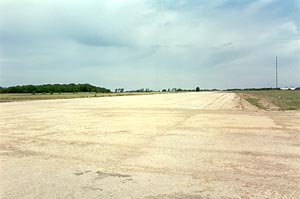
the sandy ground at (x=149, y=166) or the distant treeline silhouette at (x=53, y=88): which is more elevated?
the distant treeline silhouette at (x=53, y=88)

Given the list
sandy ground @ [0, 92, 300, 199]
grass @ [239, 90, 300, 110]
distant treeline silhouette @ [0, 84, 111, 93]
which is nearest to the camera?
sandy ground @ [0, 92, 300, 199]

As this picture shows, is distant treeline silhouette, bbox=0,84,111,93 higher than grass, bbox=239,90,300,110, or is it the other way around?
distant treeline silhouette, bbox=0,84,111,93

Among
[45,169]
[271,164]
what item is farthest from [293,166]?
[45,169]

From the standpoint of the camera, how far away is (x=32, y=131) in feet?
47.9

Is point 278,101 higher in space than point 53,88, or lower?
lower

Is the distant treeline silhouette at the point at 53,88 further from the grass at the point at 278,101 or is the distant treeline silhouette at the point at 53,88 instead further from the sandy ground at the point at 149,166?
the sandy ground at the point at 149,166

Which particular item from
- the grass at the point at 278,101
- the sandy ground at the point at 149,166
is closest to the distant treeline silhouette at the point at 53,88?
the grass at the point at 278,101

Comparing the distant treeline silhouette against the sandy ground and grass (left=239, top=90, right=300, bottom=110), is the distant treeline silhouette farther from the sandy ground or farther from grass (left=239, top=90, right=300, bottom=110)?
the sandy ground

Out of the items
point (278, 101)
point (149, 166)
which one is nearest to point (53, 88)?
point (278, 101)

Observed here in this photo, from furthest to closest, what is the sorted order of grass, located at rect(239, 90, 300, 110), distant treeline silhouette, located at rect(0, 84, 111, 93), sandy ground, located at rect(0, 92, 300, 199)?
distant treeline silhouette, located at rect(0, 84, 111, 93) → grass, located at rect(239, 90, 300, 110) → sandy ground, located at rect(0, 92, 300, 199)

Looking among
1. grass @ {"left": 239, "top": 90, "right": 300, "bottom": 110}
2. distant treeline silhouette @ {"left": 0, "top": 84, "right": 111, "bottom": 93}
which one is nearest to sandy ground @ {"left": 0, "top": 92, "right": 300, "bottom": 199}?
grass @ {"left": 239, "top": 90, "right": 300, "bottom": 110}

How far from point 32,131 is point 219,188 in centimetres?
1047

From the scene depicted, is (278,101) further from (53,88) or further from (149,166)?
(53,88)

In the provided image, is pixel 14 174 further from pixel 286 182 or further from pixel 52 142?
pixel 286 182
